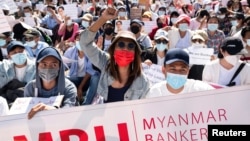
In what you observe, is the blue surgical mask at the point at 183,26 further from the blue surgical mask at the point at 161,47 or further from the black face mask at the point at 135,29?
the blue surgical mask at the point at 161,47

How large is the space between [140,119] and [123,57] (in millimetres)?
673

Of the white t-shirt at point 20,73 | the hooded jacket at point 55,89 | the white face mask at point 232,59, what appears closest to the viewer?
the hooded jacket at point 55,89

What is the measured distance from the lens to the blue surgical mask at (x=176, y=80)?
348 cm

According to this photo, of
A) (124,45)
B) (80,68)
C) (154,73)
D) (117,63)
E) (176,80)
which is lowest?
(80,68)

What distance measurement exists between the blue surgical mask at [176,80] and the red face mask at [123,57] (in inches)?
A: 13.0

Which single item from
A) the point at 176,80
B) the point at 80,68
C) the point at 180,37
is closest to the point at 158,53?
the point at 80,68

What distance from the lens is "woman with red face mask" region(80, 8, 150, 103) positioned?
3.56m

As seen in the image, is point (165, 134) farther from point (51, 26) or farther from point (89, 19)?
point (51, 26)

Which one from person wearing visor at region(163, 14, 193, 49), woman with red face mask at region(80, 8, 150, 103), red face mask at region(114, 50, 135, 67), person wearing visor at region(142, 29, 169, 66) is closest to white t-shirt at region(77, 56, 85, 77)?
person wearing visor at region(142, 29, 169, 66)

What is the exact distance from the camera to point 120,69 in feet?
11.9

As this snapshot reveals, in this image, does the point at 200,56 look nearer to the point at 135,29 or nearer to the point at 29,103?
the point at 135,29

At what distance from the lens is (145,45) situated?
23.8ft

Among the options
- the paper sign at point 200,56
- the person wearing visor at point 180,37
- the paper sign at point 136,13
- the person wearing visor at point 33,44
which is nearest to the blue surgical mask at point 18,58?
the person wearing visor at point 33,44

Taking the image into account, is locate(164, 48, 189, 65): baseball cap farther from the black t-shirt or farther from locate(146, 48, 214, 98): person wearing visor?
the black t-shirt
